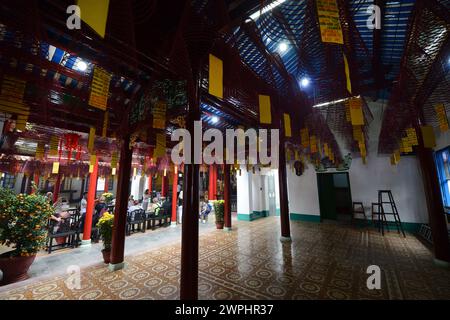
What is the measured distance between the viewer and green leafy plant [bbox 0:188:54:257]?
3.26 m

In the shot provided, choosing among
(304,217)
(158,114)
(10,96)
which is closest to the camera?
(10,96)

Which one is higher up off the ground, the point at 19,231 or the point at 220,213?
the point at 19,231

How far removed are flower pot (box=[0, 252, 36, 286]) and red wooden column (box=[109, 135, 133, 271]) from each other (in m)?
1.46

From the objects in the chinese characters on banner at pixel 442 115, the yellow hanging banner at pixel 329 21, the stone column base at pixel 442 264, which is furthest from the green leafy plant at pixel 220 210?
the yellow hanging banner at pixel 329 21

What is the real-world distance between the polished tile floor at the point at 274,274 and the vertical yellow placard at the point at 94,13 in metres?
3.18

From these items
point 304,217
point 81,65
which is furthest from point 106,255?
point 304,217

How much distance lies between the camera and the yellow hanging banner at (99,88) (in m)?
2.12

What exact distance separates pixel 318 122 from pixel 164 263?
16.5 feet

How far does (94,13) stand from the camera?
1.10 metres

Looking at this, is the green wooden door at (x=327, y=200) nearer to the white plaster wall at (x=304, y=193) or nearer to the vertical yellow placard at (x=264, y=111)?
A: the white plaster wall at (x=304, y=193)

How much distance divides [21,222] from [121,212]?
5.55 feet

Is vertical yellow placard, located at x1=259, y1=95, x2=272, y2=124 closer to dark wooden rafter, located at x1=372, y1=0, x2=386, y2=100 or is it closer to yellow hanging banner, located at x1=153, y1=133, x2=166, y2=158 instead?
dark wooden rafter, located at x1=372, y1=0, x2=386, y2=100

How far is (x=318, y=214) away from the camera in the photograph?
7848mm

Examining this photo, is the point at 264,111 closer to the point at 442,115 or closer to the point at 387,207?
the point at 442,115
